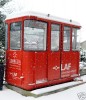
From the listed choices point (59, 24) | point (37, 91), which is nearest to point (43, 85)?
point (37, 91)

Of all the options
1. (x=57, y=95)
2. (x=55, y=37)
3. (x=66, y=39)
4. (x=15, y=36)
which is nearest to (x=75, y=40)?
(x=66, y=39)

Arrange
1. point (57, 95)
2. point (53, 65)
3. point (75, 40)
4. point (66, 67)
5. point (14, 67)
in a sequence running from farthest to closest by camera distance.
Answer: point (75, 40) < point (66, 67) < point (53, 65) < point (14, 67) < point (57, 95)

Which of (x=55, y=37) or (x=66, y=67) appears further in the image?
(x=66, y=67)

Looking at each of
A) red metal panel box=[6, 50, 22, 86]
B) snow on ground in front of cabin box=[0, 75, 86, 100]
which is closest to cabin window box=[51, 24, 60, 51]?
red metal panel box=[6, 50, 22, 86]

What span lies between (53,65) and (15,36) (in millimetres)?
1875

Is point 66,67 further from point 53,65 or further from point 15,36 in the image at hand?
point 15,36

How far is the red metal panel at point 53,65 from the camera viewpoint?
1081 centimetres

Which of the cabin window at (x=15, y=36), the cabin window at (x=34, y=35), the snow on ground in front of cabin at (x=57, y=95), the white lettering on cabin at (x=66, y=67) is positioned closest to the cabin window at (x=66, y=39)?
the white lettering on cabin at (x=66, y=67)

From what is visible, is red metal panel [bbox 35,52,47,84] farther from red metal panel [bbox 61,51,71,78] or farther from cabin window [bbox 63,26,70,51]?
cabin window [bbox 63,26,70,51]

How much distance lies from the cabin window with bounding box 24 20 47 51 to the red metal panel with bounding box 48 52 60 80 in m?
0.60

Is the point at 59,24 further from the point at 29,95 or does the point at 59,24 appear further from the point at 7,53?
the point at 29,95

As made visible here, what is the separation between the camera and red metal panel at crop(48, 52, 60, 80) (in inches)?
426

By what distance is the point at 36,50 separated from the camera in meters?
10.2

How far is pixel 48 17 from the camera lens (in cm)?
1072
